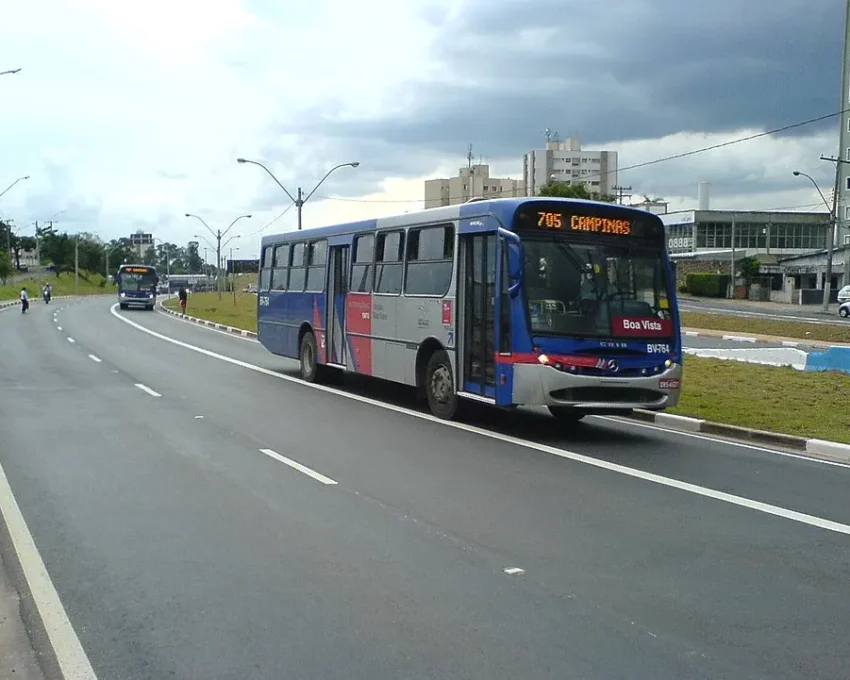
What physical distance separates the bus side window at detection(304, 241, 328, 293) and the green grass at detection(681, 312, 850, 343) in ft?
70.1

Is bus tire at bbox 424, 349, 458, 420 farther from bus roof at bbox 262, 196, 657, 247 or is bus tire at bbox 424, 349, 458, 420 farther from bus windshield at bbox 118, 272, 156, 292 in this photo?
bus windshield at bbox 118, 272, 156, 292

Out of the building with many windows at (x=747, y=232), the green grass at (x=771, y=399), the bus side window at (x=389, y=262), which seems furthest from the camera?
the building with many windows at (x=747, y=232)

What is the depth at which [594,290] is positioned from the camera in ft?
42.8

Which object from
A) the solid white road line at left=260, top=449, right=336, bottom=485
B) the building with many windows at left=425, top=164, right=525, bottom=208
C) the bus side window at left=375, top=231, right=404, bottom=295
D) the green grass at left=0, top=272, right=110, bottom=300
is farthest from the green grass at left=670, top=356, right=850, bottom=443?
the green grass at left=0, top=272, right=110, bottom=300

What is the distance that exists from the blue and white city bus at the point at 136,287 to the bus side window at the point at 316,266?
49.3 metres

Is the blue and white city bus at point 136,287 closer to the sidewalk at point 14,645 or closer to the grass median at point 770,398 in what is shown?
the grass median at point 770,398

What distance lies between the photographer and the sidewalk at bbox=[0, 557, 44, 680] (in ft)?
16.7

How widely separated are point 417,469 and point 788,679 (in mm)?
6190

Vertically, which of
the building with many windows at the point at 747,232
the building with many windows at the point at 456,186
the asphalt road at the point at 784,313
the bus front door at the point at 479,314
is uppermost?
the building with many windows at the point at 456,186

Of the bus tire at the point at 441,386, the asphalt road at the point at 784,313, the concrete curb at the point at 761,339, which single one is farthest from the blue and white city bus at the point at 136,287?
the bus tire at the point at 441,386

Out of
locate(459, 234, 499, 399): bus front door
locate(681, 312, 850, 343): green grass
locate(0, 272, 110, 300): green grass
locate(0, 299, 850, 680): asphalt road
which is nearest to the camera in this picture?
locate(0, 299, 850, 680): asphalt road

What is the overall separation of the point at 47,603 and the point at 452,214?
9.64 m

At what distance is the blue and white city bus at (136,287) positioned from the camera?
67.2 metres

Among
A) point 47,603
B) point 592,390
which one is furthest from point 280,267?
point 47,603
